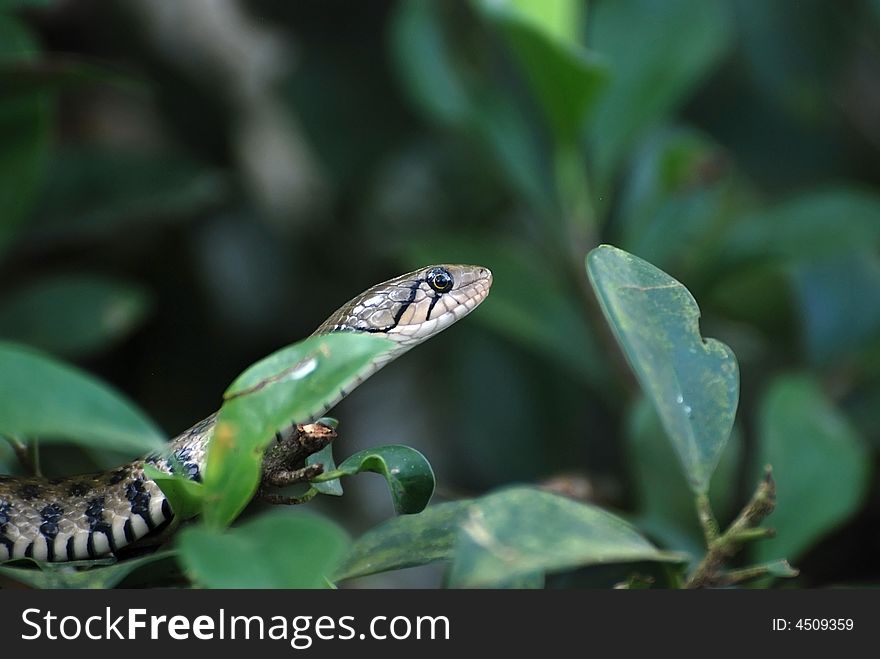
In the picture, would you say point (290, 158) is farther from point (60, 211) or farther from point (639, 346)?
point (639, 346)

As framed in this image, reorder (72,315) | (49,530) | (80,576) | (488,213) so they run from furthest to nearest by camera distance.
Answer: (488,213) → (72,315) → (49,530) → (80,576)

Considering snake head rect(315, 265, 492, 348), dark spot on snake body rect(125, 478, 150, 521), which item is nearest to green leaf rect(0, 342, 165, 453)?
dark spot on snake body rect(125, 478, 150, 521)

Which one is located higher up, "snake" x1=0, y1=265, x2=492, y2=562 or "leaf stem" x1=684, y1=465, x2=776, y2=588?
"snake" x1=0, y1=265, x2=492, y2=562

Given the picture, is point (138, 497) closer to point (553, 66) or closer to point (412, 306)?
point (412, 306)

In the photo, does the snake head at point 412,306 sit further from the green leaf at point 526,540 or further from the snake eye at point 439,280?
the green leaf at point 526,540

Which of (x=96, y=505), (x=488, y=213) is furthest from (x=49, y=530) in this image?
(x=488, y=213)

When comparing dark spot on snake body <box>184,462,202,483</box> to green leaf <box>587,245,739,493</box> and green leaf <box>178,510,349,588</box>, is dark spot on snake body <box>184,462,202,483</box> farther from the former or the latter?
green leaf <box>587,245,739,493</box>

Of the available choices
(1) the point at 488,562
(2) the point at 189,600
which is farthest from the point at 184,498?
(1) the point at 488,562
